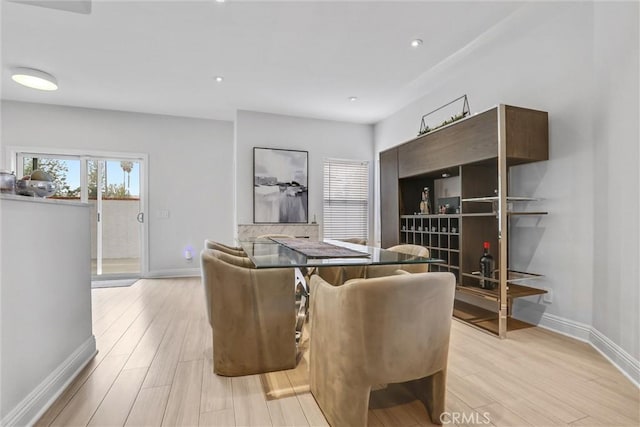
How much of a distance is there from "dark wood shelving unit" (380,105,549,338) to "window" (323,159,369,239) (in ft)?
4.01

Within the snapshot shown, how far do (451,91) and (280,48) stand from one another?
215 cm

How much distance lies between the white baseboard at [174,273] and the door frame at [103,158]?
0.29 feet

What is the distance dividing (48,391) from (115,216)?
4.17m

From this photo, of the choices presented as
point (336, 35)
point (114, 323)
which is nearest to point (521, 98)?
point (336, 35)

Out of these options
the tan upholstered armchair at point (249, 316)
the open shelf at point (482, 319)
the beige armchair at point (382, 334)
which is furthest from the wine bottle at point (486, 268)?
the tan upholstered armchair at point (249, 316)

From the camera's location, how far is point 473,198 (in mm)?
3137

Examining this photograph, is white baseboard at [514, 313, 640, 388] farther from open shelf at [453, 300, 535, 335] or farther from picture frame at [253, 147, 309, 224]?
picture frame at [253, 147, 309, 224]

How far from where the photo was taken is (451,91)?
153 inches

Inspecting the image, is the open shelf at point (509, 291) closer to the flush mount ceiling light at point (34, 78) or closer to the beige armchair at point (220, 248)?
the beige armchair at point (220, 248)

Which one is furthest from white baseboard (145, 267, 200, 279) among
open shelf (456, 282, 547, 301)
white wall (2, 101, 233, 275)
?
open shelf (456, 282, 547, 301)

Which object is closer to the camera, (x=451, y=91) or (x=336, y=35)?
(x=336, y=35)

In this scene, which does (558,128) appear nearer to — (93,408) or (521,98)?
(521,98)

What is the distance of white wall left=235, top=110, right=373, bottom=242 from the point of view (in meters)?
4.95

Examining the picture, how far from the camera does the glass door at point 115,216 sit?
5098mm
